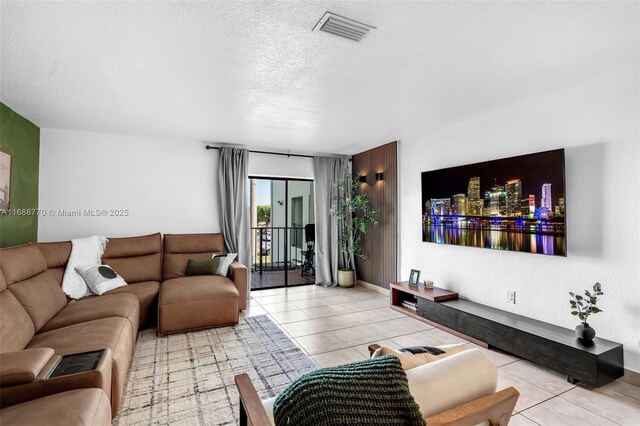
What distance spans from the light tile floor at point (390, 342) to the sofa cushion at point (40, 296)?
6.59 ft

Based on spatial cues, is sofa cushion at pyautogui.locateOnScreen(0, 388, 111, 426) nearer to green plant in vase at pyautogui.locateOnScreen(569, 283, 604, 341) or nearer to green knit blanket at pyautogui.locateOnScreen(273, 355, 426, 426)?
green knit blanket at pyautogui.locateOnScreen(273, 355, 426, 426)

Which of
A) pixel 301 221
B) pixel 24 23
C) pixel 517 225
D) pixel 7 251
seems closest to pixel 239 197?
pixel 301 221

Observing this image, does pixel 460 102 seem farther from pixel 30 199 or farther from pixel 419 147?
pixel 30 199

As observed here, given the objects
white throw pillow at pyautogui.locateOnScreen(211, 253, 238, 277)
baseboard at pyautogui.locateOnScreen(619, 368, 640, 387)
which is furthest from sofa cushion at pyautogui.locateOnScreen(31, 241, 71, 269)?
baseboard at pyautogui.locateOnScreen(619, 368, 640, 387)

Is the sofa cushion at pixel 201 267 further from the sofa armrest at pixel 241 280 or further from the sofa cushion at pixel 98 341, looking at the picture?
the sofa cushion at pixel 98 341

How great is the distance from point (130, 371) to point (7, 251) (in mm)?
1407

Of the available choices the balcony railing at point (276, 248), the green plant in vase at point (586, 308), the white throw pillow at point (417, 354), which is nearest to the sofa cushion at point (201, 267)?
the balcony railing at point (276, 248)

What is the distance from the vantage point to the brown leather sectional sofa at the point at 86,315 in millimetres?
1486

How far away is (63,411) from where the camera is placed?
4.47 ft

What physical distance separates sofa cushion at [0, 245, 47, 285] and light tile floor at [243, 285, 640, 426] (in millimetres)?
2245

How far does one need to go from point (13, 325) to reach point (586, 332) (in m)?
4.17

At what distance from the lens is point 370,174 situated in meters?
5.52

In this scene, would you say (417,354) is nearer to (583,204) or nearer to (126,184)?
(583,204)

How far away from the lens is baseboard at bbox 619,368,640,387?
2.38 m
